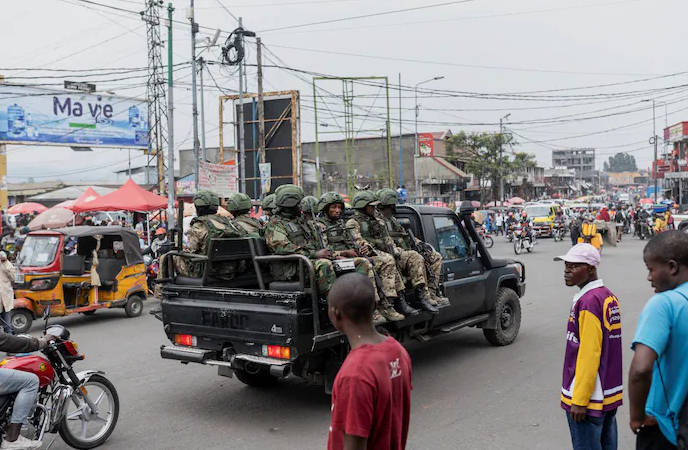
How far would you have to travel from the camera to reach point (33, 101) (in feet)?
85.2

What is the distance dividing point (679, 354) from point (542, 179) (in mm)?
97838

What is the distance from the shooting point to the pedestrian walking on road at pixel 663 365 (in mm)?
2625

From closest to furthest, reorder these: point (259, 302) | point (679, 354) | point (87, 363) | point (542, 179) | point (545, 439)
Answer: point (679, 354) → point (545, 439) → point (259, 302) → point (87, 363) → point (542, 179)

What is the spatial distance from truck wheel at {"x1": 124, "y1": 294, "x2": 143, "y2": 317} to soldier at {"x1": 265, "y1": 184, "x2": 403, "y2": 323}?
7067 millimetres

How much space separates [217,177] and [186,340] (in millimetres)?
13109

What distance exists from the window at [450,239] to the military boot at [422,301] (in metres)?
1.01

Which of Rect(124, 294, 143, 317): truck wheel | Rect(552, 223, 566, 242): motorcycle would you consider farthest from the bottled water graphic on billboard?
Rect(552, 223, 566, 242): motorcycle

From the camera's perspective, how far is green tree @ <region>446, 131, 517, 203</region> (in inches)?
2105

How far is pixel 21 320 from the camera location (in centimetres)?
1036

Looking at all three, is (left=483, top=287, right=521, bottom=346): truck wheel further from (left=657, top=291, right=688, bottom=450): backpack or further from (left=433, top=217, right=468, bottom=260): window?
(left=657, top=291, right=688, bottom=450): backpack

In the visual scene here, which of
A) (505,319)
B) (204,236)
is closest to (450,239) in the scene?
(505,319)

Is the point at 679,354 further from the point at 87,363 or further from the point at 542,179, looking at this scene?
the point at 542,179

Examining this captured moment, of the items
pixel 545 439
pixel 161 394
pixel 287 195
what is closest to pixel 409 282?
pixel 287 195

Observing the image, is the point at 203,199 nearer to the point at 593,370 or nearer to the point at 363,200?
the point at 363,200
